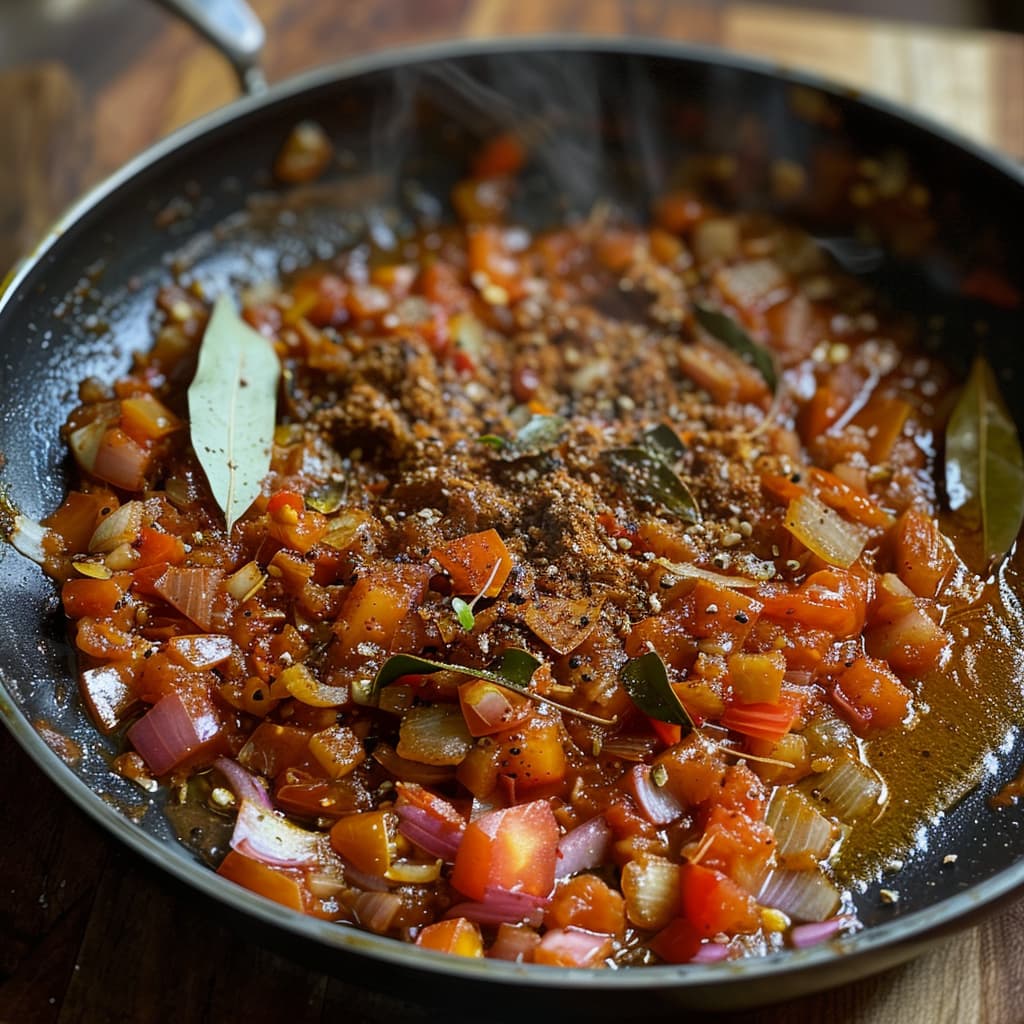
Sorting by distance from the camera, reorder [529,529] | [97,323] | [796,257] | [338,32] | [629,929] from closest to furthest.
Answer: [629,929] < [529,529] < [97,323] < [796,257] < [338,32]

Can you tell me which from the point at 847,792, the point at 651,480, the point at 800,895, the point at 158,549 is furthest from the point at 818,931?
the point at 158,549

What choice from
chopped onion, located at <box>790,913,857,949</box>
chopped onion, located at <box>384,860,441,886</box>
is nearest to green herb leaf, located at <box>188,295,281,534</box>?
chopped onion, located at <box>384,860,441,886</box>

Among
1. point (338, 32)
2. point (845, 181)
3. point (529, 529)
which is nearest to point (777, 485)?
point (529, 529)

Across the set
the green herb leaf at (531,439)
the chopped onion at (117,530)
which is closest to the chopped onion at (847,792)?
the green herb leaf at (531,439)

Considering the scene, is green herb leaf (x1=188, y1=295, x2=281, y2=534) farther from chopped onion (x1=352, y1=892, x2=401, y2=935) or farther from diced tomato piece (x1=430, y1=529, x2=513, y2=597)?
chopped onion (x1=352, y1=892, x2=401, y2=935)

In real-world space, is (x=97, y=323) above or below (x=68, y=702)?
above

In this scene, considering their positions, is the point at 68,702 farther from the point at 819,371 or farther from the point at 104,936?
the point at 819,371

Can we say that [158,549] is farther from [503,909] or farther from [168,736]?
[503,909]
